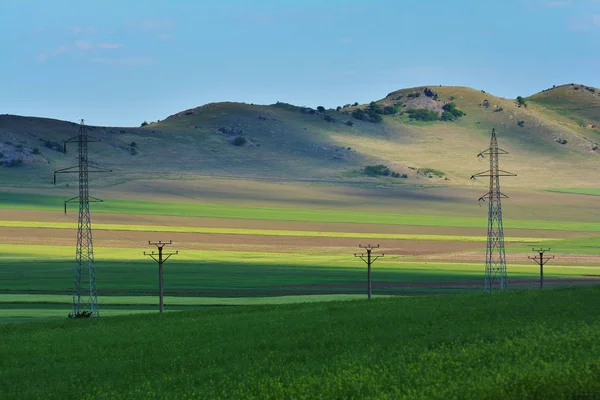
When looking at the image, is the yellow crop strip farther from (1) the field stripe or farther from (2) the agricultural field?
(1) the field stripe

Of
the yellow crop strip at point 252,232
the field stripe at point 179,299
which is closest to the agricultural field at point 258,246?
the field stripe at point 179,299

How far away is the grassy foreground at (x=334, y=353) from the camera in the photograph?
92.2 feet

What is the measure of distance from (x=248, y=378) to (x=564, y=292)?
910 inches

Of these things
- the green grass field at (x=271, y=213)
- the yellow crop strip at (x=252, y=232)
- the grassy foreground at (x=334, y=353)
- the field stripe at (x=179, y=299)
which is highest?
the green grass field at (x=271, y=213)

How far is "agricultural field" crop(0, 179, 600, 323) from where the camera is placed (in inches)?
3167

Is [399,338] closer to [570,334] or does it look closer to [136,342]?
[570,334]

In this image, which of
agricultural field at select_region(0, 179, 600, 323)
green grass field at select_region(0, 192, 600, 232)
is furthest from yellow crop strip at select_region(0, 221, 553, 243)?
green grass field at select_region(0, 192, 600, 232)

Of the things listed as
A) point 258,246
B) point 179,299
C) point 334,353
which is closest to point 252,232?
point 258,246

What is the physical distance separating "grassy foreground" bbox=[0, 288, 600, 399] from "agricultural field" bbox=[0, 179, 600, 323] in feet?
63.4

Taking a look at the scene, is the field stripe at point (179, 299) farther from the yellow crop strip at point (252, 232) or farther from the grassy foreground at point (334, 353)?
the yellow crop strip at point (252, 232)

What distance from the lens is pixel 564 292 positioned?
165 feet

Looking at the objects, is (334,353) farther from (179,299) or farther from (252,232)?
(252,232)

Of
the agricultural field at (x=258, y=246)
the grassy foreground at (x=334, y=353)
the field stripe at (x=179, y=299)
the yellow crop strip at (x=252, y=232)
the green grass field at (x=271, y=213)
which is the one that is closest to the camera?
the grassy foreground at (x=334, y=353)

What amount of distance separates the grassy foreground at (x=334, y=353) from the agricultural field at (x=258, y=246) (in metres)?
19.3
